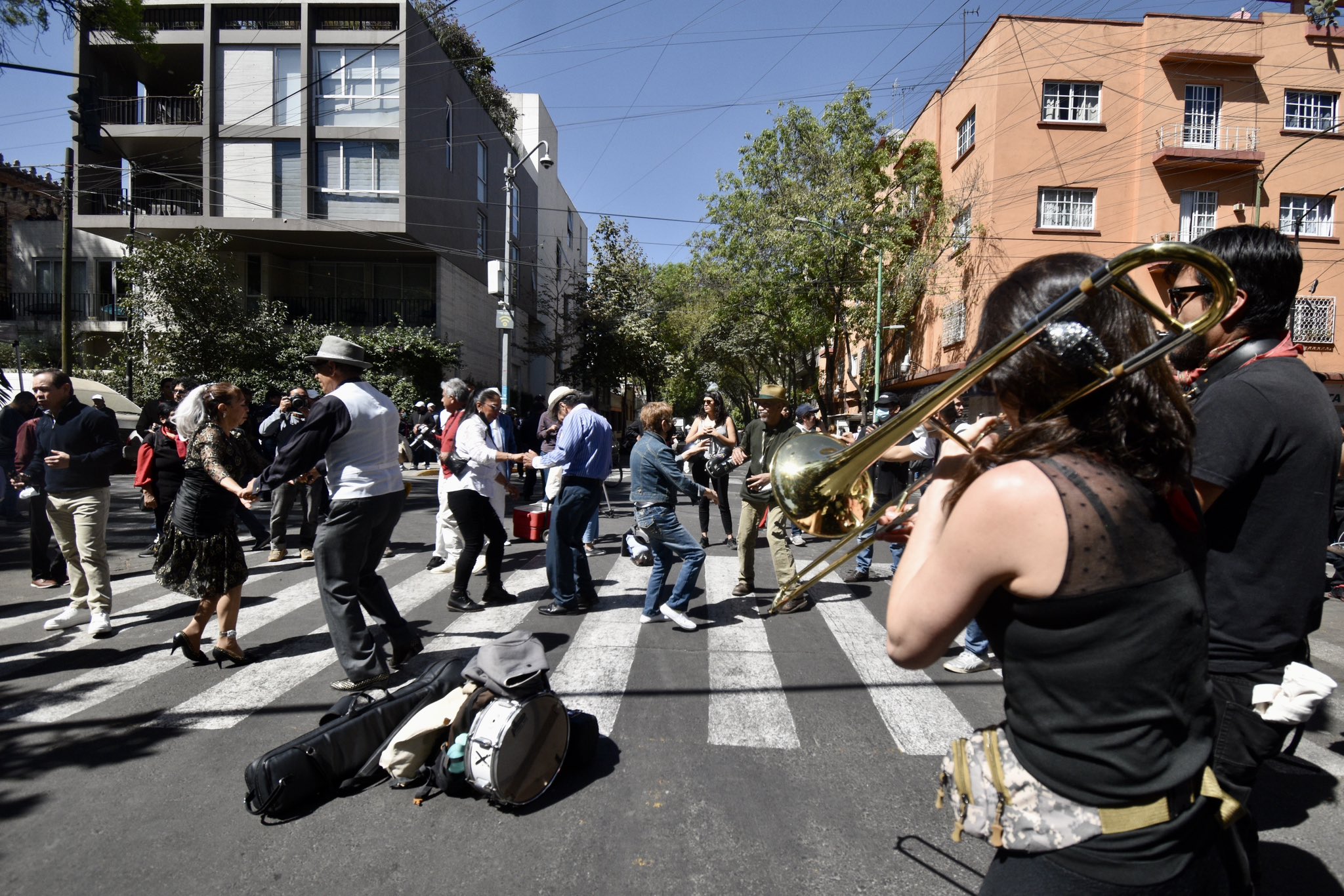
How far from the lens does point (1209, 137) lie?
22703 mm

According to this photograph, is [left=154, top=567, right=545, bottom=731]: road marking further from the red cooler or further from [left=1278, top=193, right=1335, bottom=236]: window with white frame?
[left=1278, top=193, right=1335, bottom=236]: window with white frame

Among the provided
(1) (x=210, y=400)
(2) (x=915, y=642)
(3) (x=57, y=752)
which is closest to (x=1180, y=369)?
(2) (x=915, y=642)

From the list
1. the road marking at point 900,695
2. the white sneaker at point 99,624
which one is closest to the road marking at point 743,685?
the road marking at point 900,695

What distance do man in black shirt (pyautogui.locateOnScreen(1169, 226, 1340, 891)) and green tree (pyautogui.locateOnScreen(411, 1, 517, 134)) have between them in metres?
27.0

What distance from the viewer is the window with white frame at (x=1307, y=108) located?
22.6m

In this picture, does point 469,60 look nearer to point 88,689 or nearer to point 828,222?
point 828,222

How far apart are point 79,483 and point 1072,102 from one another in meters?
25.3

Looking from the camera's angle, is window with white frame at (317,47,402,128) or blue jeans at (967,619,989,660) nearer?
blue jeans at (967,619,989,660)

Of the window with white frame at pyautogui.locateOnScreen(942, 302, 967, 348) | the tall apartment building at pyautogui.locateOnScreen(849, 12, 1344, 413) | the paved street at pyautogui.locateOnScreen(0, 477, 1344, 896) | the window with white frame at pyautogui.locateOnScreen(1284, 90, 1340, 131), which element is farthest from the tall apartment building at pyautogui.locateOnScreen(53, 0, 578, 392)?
the window with white frame at pyautogui.locateOnScreen(1284, 90, 1340, 131)

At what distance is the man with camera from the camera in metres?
8.67

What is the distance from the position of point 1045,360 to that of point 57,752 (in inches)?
186

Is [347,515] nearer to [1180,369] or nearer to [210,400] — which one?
[210,400]

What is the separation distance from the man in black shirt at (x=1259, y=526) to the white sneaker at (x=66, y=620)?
7.16 meters

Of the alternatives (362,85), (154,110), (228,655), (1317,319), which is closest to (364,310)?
(362,85)
